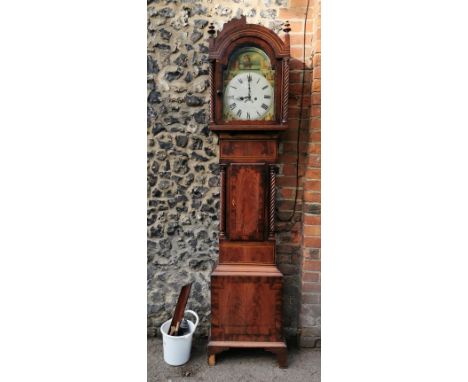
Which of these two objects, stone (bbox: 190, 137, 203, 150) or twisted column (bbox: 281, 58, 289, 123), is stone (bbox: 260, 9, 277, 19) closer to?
twisted column (bbox: 281, 58, 289, 123)

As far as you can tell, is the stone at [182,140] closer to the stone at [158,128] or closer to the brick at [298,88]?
the stone at [158,128]

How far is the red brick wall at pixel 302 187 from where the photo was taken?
2.15m

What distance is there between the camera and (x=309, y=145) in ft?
7.08

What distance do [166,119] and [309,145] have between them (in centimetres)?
101

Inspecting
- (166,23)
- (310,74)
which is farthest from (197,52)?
(310,74)

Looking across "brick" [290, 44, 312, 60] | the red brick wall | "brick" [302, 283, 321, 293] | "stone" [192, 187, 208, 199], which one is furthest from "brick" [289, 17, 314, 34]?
"brick" [302, 283, 321, 293]

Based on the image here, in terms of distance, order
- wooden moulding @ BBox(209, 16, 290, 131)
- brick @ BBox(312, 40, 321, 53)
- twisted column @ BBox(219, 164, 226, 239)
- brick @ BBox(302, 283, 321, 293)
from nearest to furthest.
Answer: wooden moulding @ BBox(209, 16, 290, 131), twisted column @ BBox(219, 164, 226, 239), brick @ BBox(312, 40, 321, 53), brick @ BBox(302, 283, 321, 293)

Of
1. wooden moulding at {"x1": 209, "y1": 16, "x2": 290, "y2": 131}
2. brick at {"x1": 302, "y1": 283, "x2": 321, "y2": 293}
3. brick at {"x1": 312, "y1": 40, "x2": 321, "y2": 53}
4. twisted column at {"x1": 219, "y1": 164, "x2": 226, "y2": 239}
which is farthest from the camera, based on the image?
brick at {"x1": 302, "y1": 283, "x2": 321, "y2": 293}

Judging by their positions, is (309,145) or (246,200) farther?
(309,145)

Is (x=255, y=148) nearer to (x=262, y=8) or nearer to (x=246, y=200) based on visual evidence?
(x=246, y=200)

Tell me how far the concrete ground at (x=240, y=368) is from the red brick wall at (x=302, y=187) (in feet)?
0.60

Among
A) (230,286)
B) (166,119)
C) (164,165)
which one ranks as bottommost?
(230,286)

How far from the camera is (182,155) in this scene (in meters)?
2.27

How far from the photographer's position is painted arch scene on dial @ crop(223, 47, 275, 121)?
192 cm
